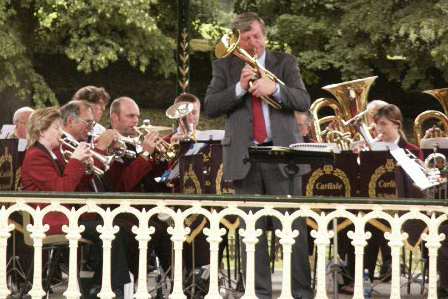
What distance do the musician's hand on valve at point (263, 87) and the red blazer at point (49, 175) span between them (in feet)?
4.31

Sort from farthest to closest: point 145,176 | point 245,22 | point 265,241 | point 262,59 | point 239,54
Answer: point 145,176 < point 262,59 < point 245,22 < point 239,54 < point 265,241

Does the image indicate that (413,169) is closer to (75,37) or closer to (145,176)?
(145,176)

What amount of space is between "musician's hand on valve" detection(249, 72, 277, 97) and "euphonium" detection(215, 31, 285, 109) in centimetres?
4

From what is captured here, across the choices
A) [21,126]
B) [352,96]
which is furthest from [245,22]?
[21,126]

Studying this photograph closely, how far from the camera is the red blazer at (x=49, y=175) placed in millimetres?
8953

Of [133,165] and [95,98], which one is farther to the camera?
[95,98]

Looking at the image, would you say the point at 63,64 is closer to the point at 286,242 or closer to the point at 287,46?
the point at 287,46

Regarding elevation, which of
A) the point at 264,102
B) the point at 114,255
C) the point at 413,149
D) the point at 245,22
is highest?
the point at 245,22

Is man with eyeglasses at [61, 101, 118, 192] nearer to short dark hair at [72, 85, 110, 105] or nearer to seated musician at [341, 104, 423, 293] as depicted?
short dark hair at [72, 85, 110, 105]

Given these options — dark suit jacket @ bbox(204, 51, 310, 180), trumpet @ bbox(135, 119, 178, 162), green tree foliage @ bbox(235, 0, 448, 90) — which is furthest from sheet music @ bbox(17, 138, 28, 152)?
green tree foliage @ bbox(235, 0, 448, 90)

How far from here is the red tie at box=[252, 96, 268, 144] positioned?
9.26m

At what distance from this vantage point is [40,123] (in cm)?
927

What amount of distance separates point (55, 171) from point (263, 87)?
1574mm

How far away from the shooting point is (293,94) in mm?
9188
